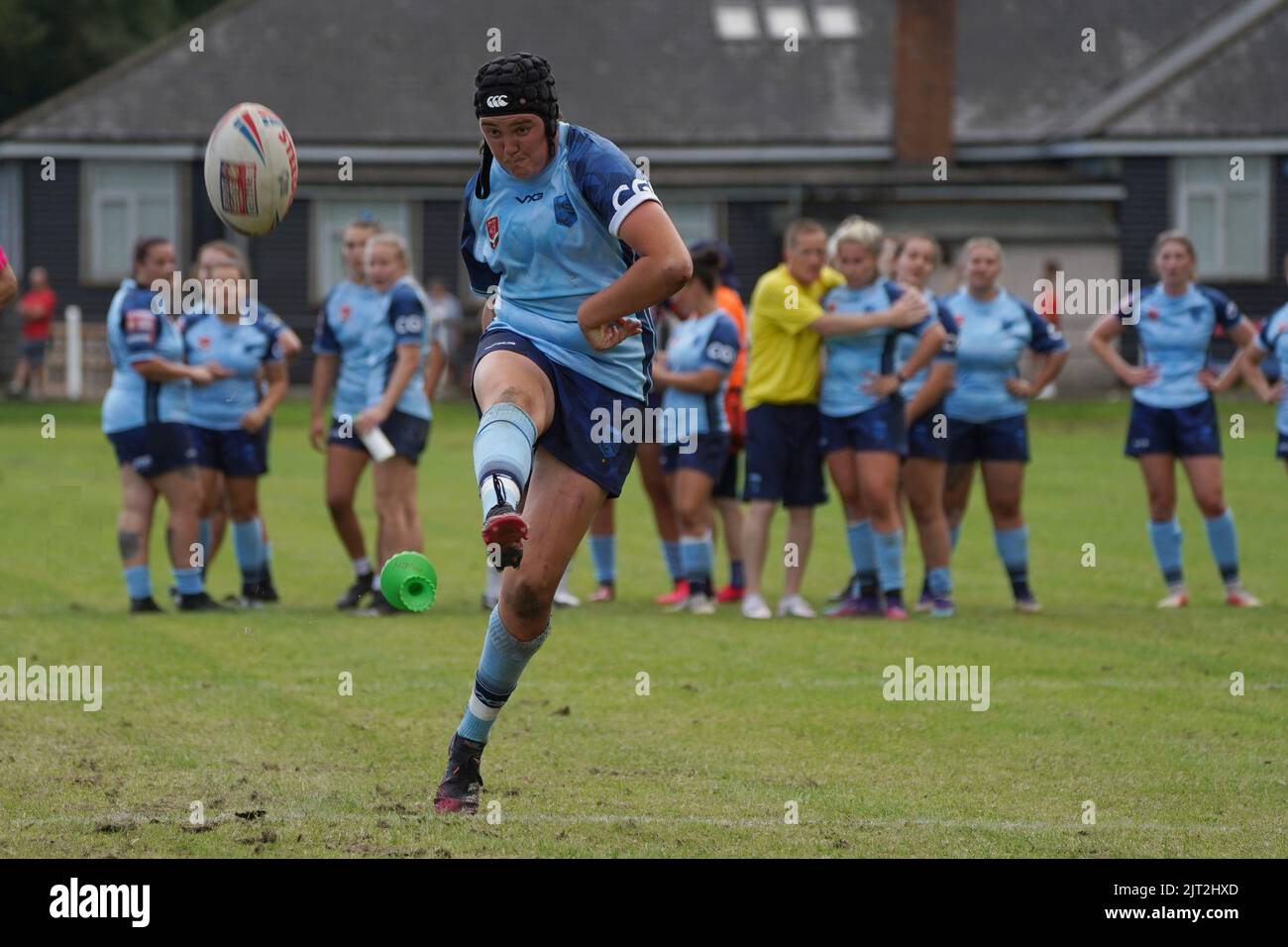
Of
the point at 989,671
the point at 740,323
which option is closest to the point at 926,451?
the point at 740,323

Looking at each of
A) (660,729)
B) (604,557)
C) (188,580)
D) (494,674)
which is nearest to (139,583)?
(188,580)

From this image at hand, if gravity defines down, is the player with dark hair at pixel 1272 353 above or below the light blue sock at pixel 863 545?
above

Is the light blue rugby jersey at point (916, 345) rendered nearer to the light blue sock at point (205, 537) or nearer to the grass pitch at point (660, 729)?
the grass pitch at point (660, 729)

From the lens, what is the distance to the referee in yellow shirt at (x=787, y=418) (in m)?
12.8

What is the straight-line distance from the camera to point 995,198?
128 feet

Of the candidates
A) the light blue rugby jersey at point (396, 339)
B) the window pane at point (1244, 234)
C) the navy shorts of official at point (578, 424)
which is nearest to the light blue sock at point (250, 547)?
the light blue rugby jersey at point (396, 339)

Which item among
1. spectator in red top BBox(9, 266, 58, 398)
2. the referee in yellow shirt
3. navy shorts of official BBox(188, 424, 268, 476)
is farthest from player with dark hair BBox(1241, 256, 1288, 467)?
spectator in red top BBox(9, 266, 58, 398)

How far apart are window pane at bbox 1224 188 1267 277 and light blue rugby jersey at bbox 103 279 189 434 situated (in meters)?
31.7

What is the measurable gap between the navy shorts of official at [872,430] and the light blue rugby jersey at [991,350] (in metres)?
0.62

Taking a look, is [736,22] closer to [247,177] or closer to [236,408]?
[236,408]

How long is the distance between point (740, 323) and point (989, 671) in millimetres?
3902

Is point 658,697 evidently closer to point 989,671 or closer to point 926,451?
point 989,671

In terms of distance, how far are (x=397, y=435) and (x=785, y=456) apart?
2.54 meters
